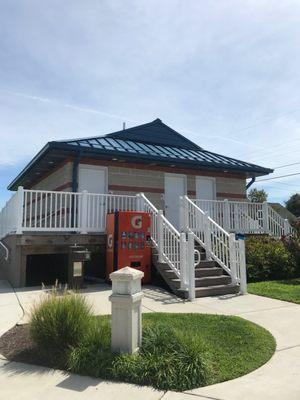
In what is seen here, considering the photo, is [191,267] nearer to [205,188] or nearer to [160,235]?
[160,235]

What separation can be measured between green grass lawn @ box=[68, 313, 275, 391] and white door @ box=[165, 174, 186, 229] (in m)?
9.87

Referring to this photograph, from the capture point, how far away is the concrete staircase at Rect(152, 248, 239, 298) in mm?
9500

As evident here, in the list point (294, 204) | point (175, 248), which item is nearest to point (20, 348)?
point (175, 248)

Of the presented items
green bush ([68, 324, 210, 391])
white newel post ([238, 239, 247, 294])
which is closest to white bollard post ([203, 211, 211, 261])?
white newel post ([238, 239, 247, 294])

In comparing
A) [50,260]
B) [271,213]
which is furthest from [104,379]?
[271,213]

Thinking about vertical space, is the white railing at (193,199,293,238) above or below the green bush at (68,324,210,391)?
above

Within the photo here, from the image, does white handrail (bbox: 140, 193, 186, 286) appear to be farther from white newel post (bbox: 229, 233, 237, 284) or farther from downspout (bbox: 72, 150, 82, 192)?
downspout (bbox: 72, 150, 82, 192)

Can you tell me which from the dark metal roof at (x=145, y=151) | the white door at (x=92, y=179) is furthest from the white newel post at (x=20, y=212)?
the white door at (x=92, y=179)

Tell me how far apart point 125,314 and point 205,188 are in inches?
483

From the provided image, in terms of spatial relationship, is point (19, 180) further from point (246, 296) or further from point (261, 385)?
point (261, 385)

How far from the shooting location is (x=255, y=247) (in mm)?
12391

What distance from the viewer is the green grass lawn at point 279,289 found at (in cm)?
907

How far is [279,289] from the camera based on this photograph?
1009 cm

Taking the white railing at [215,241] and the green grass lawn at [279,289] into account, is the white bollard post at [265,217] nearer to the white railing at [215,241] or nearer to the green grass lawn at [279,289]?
the white railing at [215,241]
